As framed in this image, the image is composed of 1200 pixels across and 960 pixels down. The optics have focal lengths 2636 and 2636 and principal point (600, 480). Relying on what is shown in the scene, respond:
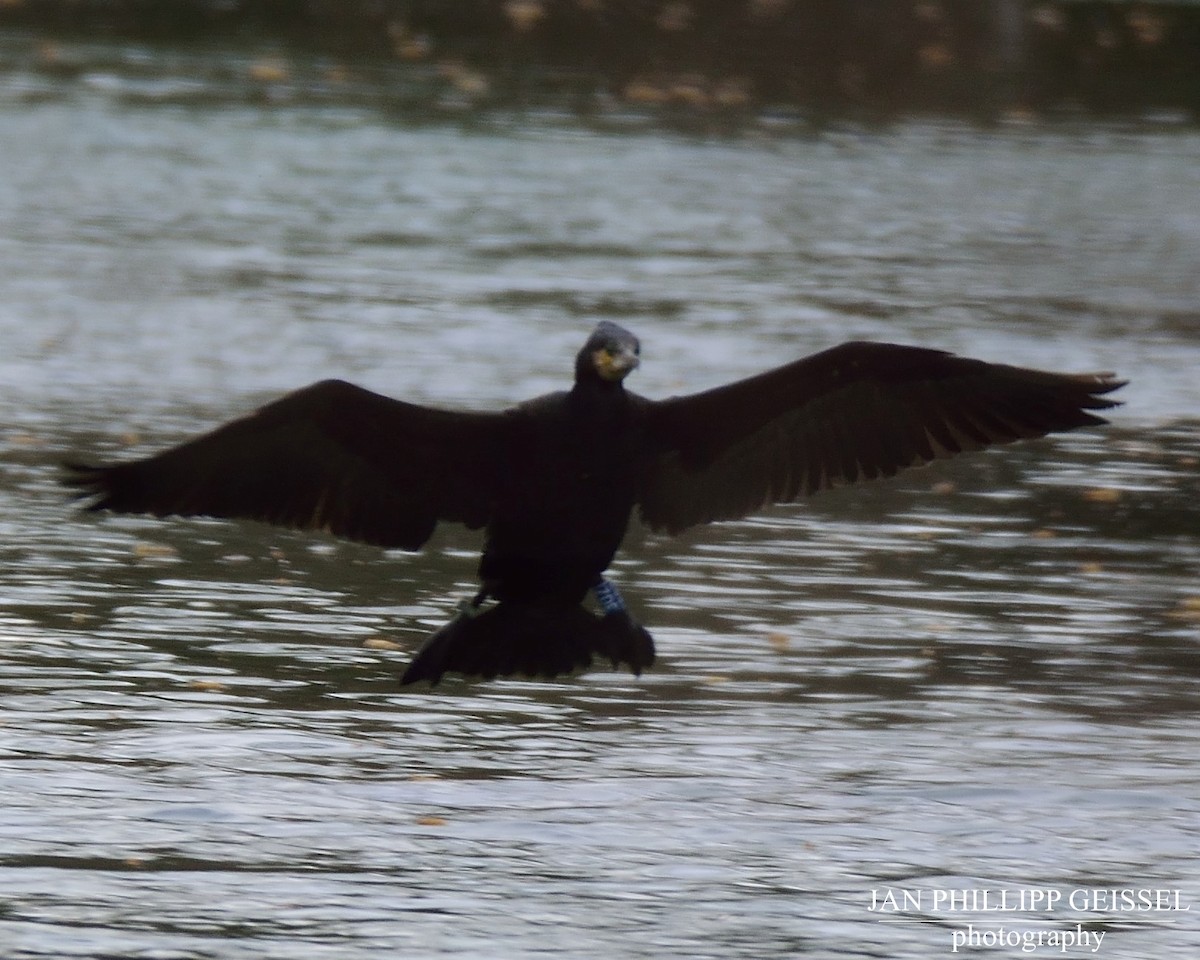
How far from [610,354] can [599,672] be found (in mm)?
1467

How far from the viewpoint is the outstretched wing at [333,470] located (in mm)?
6809

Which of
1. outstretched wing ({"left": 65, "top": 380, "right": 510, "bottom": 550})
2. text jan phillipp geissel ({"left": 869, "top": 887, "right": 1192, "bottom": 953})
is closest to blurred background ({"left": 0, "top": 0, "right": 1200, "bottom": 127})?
outstretched wing ({"left": 65, "top": 380, "right": 510, "bottom": 550})

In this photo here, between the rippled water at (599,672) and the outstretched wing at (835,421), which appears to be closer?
the rippled water at (599,672)

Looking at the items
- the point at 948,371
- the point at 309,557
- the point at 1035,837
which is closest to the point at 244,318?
the point at 309,557

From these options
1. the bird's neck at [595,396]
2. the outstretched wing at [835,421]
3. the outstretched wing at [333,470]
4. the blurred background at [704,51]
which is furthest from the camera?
the blurred background at [704,51]

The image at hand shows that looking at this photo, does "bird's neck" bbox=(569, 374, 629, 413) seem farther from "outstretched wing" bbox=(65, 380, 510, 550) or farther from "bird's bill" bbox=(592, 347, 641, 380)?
"outstretched wing" bbox=(65, 380, 510, 550)

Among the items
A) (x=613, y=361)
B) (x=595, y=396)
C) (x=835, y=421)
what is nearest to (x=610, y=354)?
(x=613, y=361)

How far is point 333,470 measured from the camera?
7035 millimetres

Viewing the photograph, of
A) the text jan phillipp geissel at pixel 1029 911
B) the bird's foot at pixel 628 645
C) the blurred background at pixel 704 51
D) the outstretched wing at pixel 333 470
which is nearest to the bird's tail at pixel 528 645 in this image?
the bird's foot at pixel 628 645

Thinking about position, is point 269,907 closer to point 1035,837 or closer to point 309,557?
point 1035,837

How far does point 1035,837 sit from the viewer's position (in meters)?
6.30

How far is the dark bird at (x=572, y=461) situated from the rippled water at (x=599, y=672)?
0.38 m

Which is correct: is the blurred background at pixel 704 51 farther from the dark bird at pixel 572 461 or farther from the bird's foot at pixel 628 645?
the bird's foot at pixel 628 645

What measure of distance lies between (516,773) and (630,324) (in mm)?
6342
